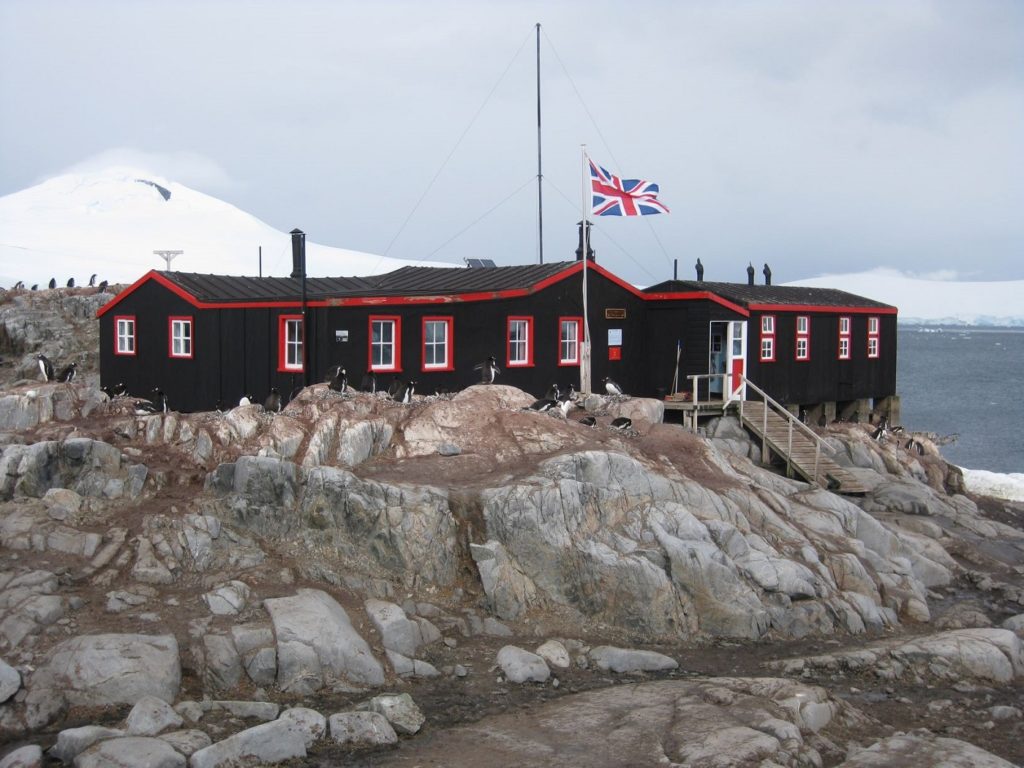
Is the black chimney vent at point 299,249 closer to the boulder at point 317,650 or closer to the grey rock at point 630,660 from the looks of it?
the boulder at point 317,650

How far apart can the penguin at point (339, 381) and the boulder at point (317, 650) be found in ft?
24.2

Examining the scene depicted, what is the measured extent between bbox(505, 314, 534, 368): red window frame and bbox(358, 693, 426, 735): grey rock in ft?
40.7

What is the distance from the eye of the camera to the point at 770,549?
19750 millimetres

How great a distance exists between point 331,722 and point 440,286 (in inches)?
605

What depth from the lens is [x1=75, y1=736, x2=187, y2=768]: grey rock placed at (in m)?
12.7

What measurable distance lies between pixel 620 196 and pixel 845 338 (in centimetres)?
1379

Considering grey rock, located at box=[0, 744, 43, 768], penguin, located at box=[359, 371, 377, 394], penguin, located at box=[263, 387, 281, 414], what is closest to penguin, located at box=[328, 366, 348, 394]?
penguin, located at box=[359, 371, 377, 394]

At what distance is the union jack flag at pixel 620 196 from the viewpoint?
26484mm

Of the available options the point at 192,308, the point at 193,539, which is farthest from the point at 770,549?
the point at 192,308

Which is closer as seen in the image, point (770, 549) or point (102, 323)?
point (770, 549)

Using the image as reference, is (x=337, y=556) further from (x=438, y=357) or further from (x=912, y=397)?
(x=912, y=397)

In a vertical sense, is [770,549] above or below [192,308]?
below

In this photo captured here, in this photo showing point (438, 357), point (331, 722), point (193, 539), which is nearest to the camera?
point (331, 722)

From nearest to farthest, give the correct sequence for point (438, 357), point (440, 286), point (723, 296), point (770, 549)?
point (770, 549)
point (438, 357)
point (440, 286)
point (723, 296)
